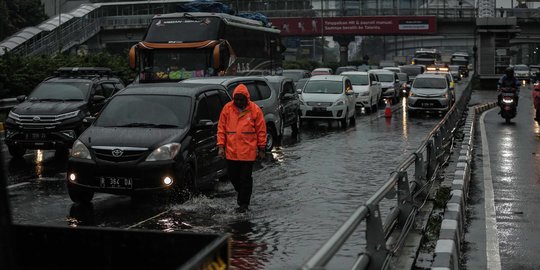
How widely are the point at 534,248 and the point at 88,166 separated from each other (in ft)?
18.7

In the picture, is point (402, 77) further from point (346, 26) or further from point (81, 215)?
point (81, 215)

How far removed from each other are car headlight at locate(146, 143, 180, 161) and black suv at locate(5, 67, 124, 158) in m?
6.11

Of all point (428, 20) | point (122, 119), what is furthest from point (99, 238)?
point (428, 20)

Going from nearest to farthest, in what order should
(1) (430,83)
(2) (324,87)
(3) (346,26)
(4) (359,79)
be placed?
(2) (324,87) → (1) (430,83) → (4) (359,79) → (3) (346,26)

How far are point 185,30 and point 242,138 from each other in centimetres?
1346

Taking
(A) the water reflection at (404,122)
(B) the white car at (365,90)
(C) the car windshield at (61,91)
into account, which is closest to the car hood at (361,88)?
(B) the white car at (365,90)

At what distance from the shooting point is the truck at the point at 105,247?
12.6 feet

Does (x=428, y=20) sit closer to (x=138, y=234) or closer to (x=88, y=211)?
(x=88, y=211)

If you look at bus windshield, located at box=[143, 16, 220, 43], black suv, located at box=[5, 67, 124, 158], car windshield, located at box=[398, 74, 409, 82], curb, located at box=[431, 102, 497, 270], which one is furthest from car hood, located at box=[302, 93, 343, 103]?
car windshield, located at box=[398, 74, 409, 82]

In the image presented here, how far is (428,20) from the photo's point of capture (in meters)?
74.5

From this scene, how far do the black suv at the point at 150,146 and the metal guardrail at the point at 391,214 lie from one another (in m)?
3.16

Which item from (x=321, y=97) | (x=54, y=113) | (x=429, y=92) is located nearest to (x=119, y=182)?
(x=54, y=113)

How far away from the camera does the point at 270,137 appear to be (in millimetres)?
17453

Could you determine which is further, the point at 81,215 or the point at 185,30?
the point at 185,30
